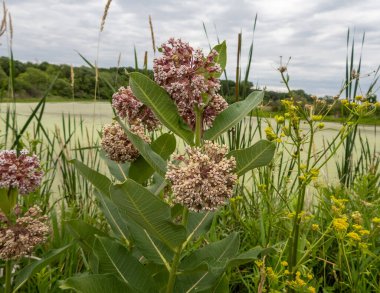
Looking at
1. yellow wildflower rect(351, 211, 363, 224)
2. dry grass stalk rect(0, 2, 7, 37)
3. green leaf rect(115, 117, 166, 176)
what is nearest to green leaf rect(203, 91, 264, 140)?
green leaf rect(115, 117, 166, 176)

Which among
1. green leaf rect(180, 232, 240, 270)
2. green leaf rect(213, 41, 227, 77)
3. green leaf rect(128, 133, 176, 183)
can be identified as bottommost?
green leaf rect(180, 232, 240, 270)

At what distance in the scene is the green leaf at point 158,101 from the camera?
3.68ft

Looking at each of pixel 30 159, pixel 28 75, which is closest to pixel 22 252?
pixel 30 159

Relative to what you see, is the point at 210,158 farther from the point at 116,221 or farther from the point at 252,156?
the point at 116,221

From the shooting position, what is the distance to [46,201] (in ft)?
9.04

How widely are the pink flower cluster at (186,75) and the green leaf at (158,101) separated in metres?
0.02

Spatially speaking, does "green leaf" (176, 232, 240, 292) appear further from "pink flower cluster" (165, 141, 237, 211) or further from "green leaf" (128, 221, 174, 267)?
"pink flower cluster" (165, 141, 237, 211)

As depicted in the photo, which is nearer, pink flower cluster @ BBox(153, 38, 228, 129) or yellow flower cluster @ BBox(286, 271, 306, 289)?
pink flower cluster @ BBox(153, 38, 228, 129)

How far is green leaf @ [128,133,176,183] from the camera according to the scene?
1.35 meters

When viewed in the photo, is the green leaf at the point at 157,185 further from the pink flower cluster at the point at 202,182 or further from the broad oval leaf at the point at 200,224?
the pink flower cluster at the point at 202,182

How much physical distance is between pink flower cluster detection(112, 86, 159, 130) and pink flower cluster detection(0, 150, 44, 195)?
37cm

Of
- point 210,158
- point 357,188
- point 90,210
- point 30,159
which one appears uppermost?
point 210,158

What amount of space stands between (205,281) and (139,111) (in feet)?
1.82

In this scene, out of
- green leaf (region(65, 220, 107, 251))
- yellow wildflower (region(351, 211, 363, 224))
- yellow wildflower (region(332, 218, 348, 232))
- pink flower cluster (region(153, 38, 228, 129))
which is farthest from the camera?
yellow wildflower (region(351, 211, 363, 224))
